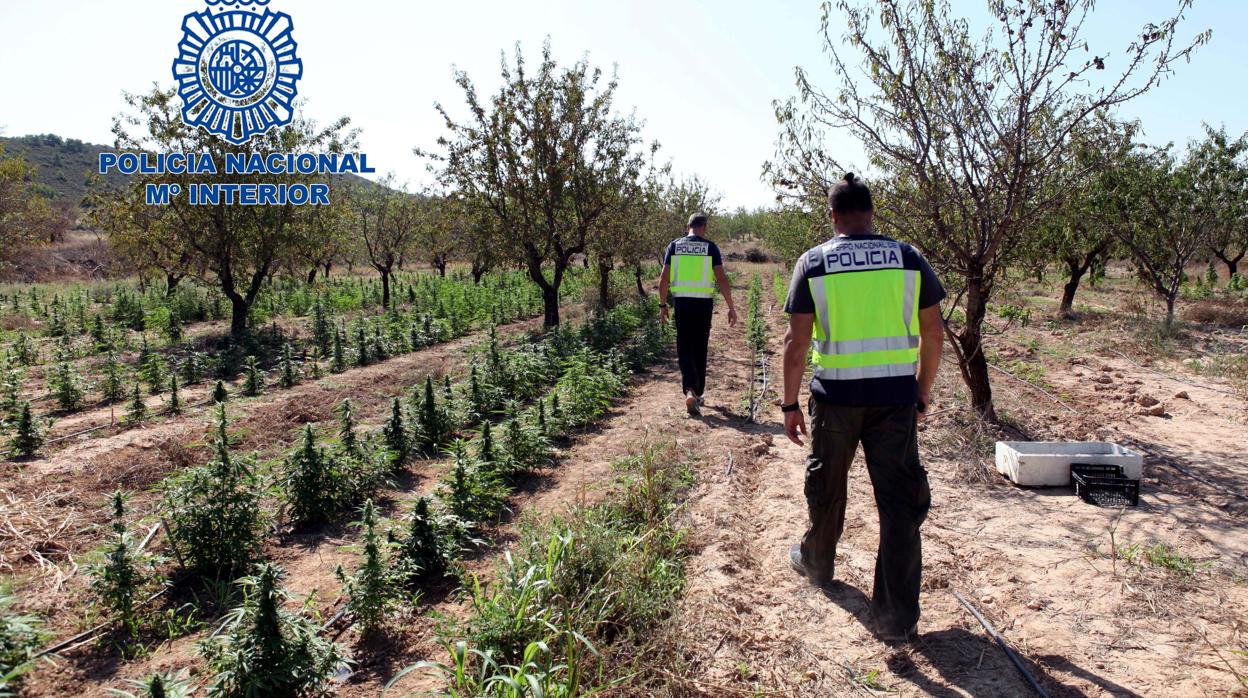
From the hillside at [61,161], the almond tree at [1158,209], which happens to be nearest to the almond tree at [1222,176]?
the almond tree at [1158,209]

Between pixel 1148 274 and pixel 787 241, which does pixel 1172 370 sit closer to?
pixel 1148 274

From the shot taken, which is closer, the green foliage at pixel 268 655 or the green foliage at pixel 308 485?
the green foliage at pixel 268 655

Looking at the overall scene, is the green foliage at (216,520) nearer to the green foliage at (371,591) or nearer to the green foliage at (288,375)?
the green foliage at (371,591)

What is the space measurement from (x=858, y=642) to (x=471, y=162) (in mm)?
12269

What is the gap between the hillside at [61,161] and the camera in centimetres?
4989

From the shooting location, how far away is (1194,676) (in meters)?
2.71

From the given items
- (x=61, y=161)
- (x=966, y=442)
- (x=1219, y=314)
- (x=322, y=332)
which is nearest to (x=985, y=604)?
(x=966, y=442)

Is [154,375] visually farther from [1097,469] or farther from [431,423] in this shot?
[1097,469]

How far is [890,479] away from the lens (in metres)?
3.01

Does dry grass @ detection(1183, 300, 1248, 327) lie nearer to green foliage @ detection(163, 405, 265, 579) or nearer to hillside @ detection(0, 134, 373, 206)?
green foliage @ detection(163, 405, 265, 579)

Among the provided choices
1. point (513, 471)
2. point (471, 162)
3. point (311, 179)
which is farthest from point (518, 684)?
point (311, 179)

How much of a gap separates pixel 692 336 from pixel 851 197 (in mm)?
3910

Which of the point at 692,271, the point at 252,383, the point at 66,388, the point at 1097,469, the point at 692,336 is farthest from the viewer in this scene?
the point at 252,383

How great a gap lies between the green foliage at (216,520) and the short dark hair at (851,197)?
371 cm
